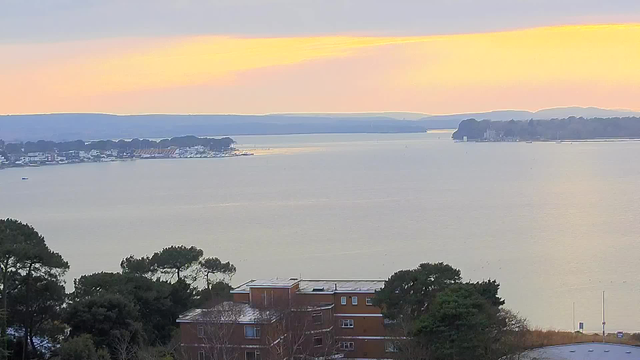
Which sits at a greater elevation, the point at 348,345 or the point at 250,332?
the point at 250,332

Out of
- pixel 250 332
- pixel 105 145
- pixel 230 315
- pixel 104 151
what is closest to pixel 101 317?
pixel 230 315

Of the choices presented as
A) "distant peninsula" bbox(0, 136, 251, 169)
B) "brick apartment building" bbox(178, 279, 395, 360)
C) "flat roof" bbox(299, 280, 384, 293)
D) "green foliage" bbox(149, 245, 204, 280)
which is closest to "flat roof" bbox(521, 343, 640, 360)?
"brick apartment building" bbox(178, 279, 395, 360)

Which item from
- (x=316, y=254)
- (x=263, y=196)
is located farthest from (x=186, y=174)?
(x=316, y=254)

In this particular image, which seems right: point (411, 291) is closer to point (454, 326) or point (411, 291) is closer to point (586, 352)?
point (454, 326)

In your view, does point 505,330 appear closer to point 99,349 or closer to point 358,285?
point 358,285

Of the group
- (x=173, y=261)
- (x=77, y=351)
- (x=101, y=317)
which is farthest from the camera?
(x=173, y=261)

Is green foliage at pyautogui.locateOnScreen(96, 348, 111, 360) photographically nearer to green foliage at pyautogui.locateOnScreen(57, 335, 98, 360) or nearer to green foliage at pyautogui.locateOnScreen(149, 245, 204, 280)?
green foliage at pyautogui.locateOnScreen(57, 335, 98, 360)

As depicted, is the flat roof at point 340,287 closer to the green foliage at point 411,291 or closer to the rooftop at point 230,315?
the green foliage at point 411,291
